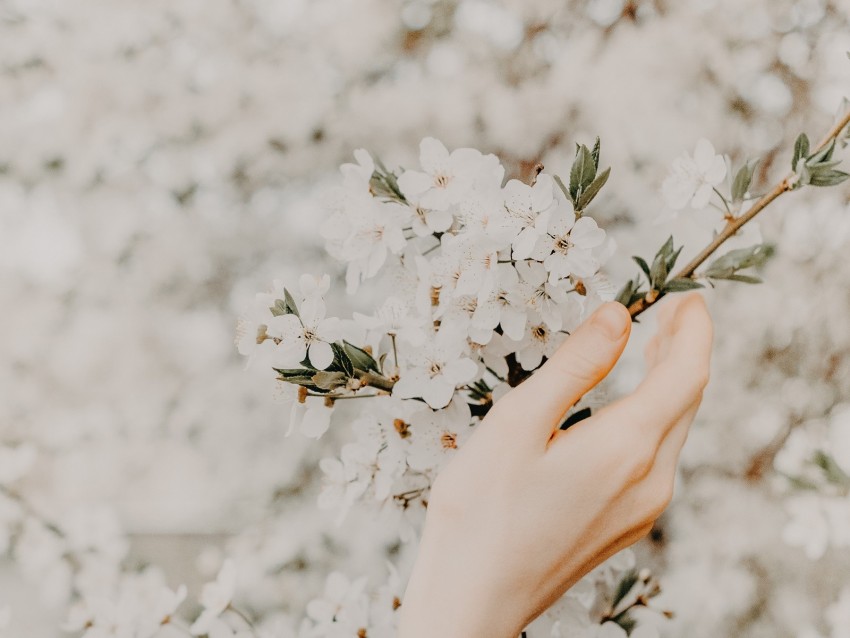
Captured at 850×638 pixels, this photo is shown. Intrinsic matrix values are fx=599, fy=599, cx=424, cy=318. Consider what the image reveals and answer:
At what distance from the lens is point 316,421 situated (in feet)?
1.61

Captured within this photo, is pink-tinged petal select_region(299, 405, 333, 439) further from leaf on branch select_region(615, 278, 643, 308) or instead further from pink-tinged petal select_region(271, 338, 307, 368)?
leaf on branch select_region(615, 278, 643, 308)

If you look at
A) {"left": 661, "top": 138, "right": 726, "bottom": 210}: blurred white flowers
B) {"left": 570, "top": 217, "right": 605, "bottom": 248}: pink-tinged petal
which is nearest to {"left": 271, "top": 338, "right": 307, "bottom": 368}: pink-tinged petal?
{"left": 570, "top": 217, "right": 605, "bottom": 248}: pink-tinged petal

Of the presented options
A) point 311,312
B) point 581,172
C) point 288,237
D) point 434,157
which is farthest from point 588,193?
point 288,237

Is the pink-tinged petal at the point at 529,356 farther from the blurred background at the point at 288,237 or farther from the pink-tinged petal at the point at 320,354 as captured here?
the blurred background at the point at 288,237

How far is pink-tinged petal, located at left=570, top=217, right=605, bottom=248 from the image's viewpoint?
426 mm

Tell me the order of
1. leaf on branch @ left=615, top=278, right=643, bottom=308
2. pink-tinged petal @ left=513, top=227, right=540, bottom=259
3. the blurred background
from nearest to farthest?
pink-tinged petal @ left=513, top=227, right=540, bottom=259
leaf on branch @ left=615, top=278, right=643, bottom=308
the blurred background

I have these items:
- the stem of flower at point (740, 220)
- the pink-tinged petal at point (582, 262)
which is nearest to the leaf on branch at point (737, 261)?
the stem of flower at point (740, 220)

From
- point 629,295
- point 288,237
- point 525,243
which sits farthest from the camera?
point 288,237

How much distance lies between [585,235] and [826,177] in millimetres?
206

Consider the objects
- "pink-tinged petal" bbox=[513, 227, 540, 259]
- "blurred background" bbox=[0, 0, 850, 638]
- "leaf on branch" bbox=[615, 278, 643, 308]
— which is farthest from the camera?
"blurred background" bbox=[0, 0, 850, 638]

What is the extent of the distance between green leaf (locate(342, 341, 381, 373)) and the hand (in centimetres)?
10

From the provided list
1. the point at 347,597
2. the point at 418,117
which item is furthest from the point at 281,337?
the point at 418,117

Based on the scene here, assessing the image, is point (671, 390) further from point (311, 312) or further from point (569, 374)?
point (311, 312)

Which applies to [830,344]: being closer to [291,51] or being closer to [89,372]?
[291,51]
